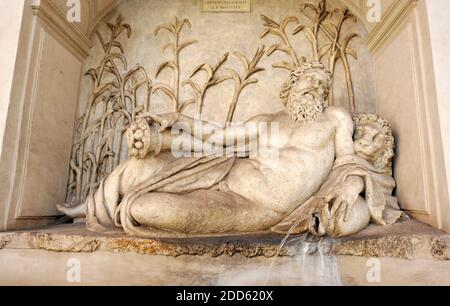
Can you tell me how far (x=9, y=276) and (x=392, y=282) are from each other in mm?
2172

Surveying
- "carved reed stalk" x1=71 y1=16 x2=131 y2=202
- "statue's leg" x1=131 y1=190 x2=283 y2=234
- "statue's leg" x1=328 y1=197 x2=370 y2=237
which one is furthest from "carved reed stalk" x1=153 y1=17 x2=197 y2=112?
"statue's leg" x1=328 y1=197 x2=370 y2=237

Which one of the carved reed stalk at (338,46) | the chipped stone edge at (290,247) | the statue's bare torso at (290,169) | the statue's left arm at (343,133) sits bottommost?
the chipped stone edge at (290,247)

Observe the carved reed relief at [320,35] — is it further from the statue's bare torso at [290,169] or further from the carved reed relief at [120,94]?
the statue's bare torso at [290,169]

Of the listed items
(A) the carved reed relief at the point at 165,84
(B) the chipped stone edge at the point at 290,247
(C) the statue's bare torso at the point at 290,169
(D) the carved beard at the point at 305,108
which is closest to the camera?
(B) the chipped stone edge at the point at 290,247

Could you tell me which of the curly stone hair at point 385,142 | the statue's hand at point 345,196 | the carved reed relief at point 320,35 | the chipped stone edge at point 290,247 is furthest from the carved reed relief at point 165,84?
the chipped stone edge at point 290,247

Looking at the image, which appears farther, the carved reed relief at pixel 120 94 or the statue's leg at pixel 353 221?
the carved reed relief at pixel 120 94

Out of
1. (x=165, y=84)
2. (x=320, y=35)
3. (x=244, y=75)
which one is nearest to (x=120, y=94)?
(x=165, y=84)

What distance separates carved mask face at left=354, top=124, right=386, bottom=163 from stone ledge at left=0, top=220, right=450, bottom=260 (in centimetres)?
62

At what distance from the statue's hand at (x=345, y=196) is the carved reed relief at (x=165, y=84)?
3.80ft

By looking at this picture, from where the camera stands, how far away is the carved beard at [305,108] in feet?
7.41

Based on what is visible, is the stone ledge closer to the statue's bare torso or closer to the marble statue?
the marble statue

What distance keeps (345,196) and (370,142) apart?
0.59 metres

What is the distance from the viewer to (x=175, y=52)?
3123 millimetres
